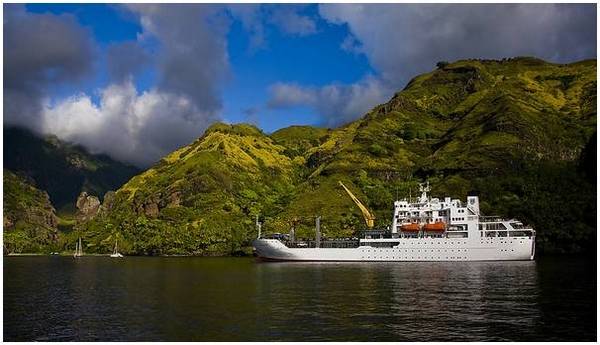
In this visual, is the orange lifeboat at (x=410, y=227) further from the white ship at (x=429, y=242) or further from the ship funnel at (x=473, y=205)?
the ship funnel at (x=473, y=205)

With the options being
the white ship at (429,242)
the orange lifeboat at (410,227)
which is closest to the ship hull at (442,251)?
the white ship at (429,242)

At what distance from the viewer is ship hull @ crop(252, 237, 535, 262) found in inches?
4870

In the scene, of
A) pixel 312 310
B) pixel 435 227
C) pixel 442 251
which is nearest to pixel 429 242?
pixel 442 251

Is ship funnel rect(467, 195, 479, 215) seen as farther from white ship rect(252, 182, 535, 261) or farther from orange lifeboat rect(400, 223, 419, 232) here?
orange lifeboat rect(400, 223, 419, 232)

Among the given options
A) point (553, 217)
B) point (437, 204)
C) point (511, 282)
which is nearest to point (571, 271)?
point (511, 282)

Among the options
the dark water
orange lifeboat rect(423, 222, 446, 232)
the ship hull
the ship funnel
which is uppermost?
the ship funnel

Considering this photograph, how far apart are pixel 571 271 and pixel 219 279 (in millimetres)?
52840

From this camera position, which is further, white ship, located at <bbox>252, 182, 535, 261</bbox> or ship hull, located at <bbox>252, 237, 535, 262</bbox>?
white ship, located at <bbox>252, 182, 535, 261</bbox>

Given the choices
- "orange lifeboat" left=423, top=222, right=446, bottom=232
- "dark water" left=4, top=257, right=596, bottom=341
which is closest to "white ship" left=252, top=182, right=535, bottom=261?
"orange lifeboat" left=423, top=222, right=446, bottom=232

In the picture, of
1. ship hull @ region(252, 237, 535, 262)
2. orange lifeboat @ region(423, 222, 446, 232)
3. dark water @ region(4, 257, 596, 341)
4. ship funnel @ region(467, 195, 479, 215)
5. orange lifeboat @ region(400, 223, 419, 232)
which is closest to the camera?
dark water @ region(4, 257, 596, 341)

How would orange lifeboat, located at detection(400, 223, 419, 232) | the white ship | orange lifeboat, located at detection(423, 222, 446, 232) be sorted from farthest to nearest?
orange lifeboat, located at detection(400, 223, 419, 232)
orange lifeboat, located at detection(423, 222, 446, 232)
the white ship

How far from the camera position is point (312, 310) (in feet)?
159

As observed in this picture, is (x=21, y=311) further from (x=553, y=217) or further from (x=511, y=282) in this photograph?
(x=553, y=217)

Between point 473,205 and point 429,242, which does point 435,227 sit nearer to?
point 429,242
